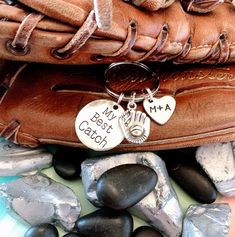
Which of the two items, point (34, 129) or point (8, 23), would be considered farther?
point (34, 129)

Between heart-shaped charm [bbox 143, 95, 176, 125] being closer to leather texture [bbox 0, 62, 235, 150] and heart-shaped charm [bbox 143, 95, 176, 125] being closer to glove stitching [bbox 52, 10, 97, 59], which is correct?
leather texture [bbox 0, 62, 235, 150]

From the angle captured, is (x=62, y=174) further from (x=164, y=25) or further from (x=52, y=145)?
(x=164, y=25)

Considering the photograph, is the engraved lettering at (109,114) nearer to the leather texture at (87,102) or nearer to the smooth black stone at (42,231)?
the leather texture at (87,102)

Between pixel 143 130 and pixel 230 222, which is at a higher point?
pixel 143 130

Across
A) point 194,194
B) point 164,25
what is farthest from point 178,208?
point 164,25

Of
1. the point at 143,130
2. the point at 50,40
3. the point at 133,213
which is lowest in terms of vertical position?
the point at 133,213

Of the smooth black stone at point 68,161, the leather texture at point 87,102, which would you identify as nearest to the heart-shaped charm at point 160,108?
the leather texture at point 87,102
